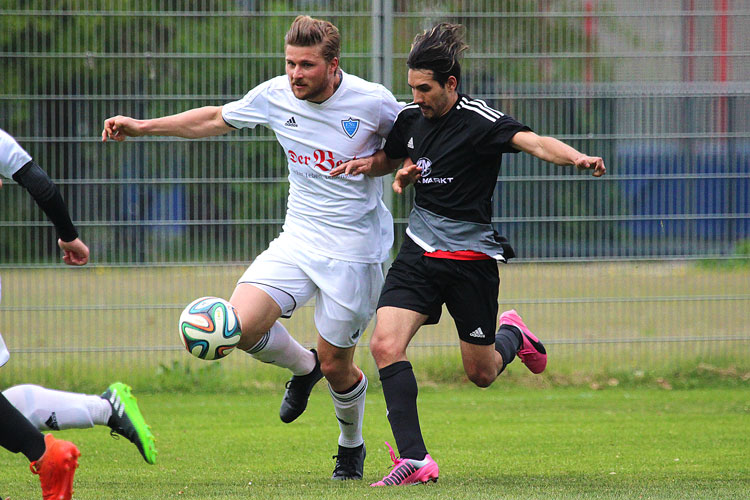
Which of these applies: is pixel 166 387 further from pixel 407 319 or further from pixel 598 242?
pixel 407 319

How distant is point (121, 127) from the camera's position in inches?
214

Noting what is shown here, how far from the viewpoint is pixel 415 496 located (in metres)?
4.57

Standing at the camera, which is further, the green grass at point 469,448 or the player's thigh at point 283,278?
the player's thigh at point 283,278

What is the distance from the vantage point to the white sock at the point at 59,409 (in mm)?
4527

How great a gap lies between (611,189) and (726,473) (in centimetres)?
401

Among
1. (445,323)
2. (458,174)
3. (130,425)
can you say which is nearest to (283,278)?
(458,174)

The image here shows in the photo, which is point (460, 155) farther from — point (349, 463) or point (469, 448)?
point (469, 448)

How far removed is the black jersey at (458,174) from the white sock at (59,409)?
1793 mm

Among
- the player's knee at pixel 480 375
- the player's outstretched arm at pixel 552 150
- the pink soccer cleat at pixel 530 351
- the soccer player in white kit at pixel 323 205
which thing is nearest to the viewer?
the player's outstretched arm at pixel 552 150

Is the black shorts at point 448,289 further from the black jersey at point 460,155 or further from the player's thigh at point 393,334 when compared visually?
the black jersey at point 460,155

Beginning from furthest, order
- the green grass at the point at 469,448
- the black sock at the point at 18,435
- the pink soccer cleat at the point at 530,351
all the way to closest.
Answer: the pink soccer cleat at the point at 530,351 → the green grass at the point at 469,448 → the black sock at the point at 18,435

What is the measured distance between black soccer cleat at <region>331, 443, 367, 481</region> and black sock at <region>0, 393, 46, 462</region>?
1.96 m

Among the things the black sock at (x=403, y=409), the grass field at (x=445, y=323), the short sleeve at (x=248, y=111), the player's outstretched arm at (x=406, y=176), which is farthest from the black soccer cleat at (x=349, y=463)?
the grass field at (x=445, y=323)

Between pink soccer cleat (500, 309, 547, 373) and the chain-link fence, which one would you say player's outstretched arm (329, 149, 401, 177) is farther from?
the chain-link fence
